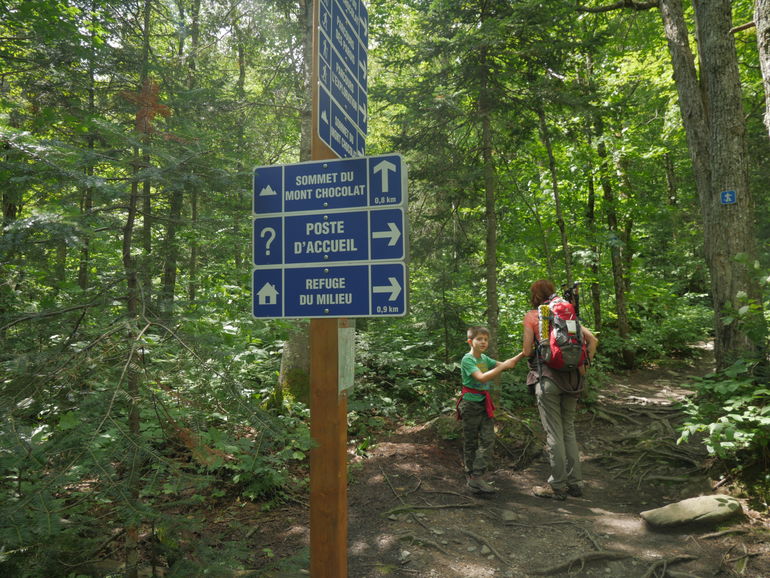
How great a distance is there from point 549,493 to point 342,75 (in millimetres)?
5100

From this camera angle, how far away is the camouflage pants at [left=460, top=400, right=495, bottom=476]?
5.54 meters

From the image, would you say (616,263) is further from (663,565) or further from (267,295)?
(267,295)

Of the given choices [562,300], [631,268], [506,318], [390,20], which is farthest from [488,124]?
[390,20]

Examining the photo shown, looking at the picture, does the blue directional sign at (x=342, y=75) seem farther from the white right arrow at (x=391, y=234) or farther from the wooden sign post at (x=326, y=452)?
the white right arrow at (x=391, y=234)

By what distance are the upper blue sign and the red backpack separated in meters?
3.42

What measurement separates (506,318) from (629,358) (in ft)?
15.3

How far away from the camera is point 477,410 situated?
225 inches

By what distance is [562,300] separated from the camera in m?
5.40

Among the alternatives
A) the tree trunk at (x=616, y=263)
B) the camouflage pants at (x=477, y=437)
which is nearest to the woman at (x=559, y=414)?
the camouflage pants at (x=477, y=437)

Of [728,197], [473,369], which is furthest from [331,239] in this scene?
[728,197]

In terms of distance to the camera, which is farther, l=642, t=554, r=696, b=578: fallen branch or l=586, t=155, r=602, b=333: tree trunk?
l=586, t=155, r=602, b=333: tree trunk

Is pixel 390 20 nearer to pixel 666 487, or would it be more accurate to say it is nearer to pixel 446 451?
pixel 446 451

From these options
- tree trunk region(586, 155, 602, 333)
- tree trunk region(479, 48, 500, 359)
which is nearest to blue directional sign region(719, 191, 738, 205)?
tree trunk region(479, 48, 500, 359)

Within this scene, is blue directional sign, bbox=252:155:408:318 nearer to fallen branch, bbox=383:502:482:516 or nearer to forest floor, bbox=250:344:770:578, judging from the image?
forest floor, bbox=250:344:770:578
